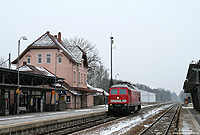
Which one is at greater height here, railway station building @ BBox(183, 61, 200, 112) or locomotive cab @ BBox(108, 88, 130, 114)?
railway station building @ BBox(183, 61, 200, 112)

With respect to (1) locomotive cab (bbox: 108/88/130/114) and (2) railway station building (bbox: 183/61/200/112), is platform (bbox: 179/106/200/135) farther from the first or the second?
(1) locomotive cab (bbox: 108/88/130/114)

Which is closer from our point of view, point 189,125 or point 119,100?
point 189,125

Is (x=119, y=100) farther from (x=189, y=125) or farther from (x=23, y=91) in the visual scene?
(x=23, y=91)

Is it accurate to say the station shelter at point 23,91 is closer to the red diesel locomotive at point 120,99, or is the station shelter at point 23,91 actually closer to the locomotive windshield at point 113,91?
the locomotive windshield at point 113,91

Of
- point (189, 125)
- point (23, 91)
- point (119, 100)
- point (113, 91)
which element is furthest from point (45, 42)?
point (189, 125)

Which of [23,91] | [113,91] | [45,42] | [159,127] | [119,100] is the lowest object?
[159,127]

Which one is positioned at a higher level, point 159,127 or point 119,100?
point 119,100

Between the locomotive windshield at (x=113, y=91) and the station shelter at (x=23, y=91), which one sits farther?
the locomotive windshield at (x=113, y=91)

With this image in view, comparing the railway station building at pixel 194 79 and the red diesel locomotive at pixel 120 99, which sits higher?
the railway station building at pixel 194 79

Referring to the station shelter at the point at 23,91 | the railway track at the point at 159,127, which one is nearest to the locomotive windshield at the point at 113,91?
the railway track at the point at 159,127

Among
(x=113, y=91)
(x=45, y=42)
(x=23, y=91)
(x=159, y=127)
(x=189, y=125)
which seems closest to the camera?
(x=159, y=127)

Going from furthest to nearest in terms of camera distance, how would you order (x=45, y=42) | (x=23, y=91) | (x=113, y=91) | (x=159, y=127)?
1. (x=45, y=42)
2. (x=23, y=91)
3. (x=113, y=91)
4. (x=159, y=127)

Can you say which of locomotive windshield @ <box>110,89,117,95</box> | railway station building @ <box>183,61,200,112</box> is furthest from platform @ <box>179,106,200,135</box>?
locomotive windshield @ <box>110,89,117,95</box>

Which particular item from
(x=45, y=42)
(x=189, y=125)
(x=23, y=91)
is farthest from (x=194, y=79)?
(x=45, y=42)
